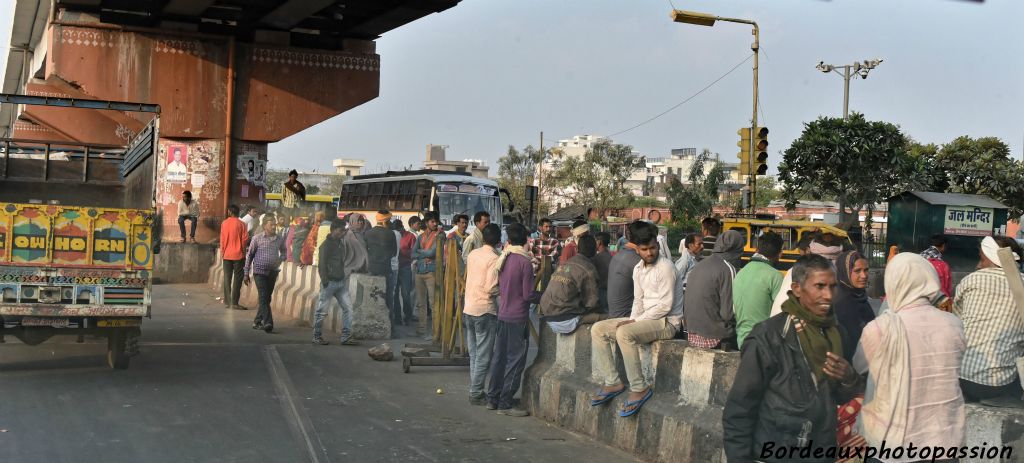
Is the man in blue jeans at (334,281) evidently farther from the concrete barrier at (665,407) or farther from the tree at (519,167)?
the tree at (519,167)

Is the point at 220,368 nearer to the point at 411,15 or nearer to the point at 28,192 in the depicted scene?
the point at 28,192

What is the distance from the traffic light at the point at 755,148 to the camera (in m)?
18.5

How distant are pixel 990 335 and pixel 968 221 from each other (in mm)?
24821

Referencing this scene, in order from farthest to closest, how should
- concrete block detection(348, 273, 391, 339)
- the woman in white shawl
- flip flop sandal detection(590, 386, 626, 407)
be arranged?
1. concrete block detection(348, 273, 391, 339)
2. flip flop sandal detection(590, 386, 626, 407)
3. the woman in white shawl

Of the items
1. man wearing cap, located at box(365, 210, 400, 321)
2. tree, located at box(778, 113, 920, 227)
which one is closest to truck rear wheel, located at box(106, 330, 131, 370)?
man wearing cap, located at box(365, 210, 400, 321)

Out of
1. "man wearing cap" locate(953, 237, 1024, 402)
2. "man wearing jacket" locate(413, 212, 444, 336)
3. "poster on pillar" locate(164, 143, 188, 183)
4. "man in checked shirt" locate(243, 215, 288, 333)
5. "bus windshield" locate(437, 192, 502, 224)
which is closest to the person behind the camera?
"man wearing cap" locate(953, 237, 1024, 402)

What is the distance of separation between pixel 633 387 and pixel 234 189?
1759cm

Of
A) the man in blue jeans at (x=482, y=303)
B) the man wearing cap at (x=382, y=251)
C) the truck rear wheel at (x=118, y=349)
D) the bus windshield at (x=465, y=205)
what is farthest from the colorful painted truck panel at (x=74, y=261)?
the bus windshield at (x=465, y=205)

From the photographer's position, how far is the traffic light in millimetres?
18500

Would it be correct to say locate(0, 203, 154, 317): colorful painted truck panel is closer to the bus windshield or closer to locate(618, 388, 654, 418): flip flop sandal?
locate(618, 388, 654, 418): flip flop sandal

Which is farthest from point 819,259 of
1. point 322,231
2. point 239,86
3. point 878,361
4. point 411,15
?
point 239,86

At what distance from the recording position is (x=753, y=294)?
704 centimetres

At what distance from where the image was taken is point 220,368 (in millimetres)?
11070

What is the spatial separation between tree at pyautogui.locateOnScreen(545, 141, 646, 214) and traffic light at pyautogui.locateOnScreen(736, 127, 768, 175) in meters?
41.2
